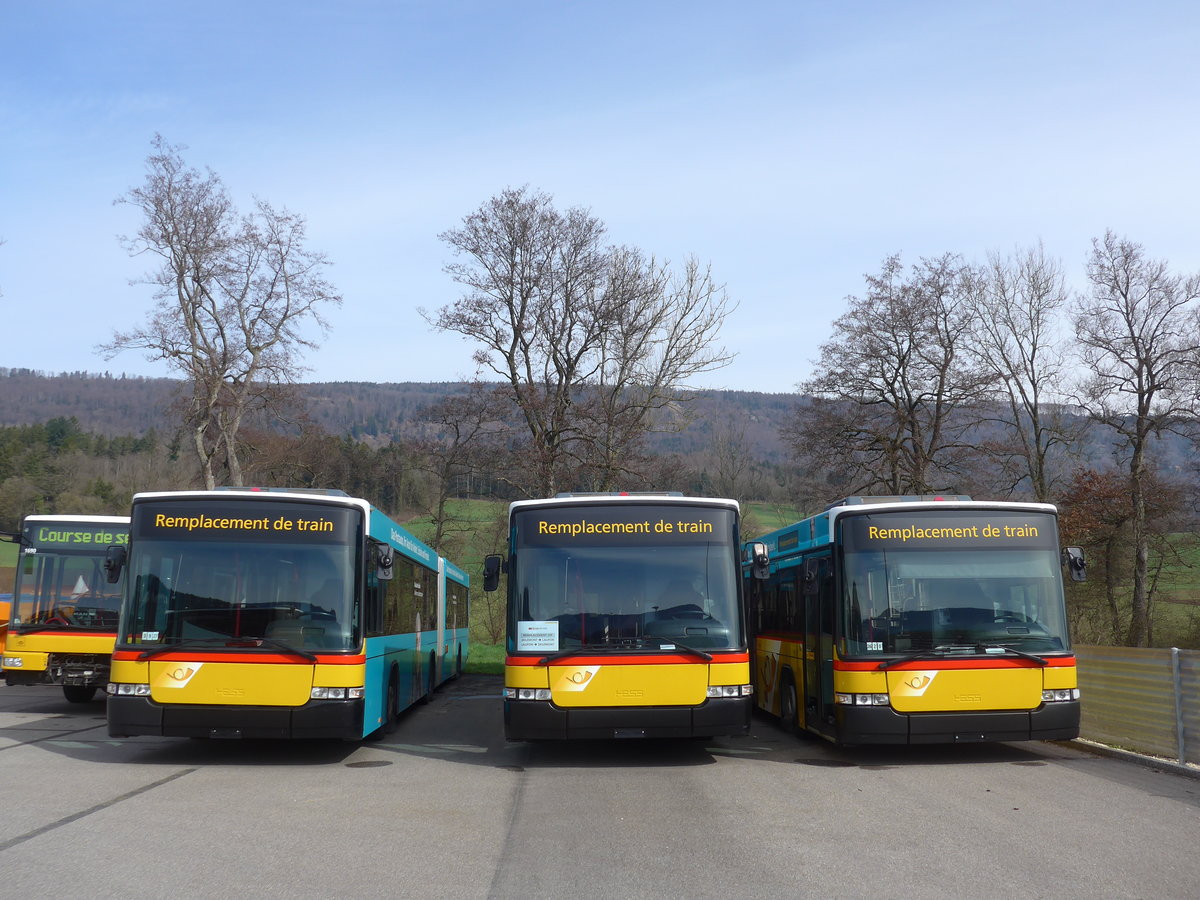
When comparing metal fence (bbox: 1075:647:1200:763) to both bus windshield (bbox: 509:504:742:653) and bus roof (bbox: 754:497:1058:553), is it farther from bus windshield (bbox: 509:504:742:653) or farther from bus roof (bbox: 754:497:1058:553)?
bus windshield (bbox: 509:504:742:653)

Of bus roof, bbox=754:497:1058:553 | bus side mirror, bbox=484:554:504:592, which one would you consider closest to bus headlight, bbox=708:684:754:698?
bus roof, bbox=754:497:1058:553

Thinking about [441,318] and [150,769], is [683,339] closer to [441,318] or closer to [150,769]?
[441,318]

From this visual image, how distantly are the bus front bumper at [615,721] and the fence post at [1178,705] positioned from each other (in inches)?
184

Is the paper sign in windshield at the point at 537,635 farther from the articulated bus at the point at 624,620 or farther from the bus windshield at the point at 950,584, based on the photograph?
the bus windshield at the point at 950,584

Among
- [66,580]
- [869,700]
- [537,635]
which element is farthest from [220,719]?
[66,580]

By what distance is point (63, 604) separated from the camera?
55.9 feet

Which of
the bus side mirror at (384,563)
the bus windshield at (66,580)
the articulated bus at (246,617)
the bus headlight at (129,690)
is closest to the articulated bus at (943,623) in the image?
the bus side mirror at (384,563)

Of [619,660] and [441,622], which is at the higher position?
[441,622]

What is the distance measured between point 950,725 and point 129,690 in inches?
345

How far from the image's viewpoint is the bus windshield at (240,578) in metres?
11.4

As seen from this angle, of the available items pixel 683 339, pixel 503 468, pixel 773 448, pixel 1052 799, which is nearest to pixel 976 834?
pixel 1052 799

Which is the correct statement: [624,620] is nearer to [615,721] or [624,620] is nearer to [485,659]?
[615,721]

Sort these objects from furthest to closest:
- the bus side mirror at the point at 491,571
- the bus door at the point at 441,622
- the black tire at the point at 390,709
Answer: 1. the bus door at the point at 441,622
2. the black tire at the point at 390,709
3. the bus side mirror at the point at 491,571

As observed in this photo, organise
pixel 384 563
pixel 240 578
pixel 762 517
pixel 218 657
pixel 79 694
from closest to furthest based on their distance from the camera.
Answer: pixel 218 657, pixel 240 578, pixel 384 563, pixel 79 694, pixel 762 517
